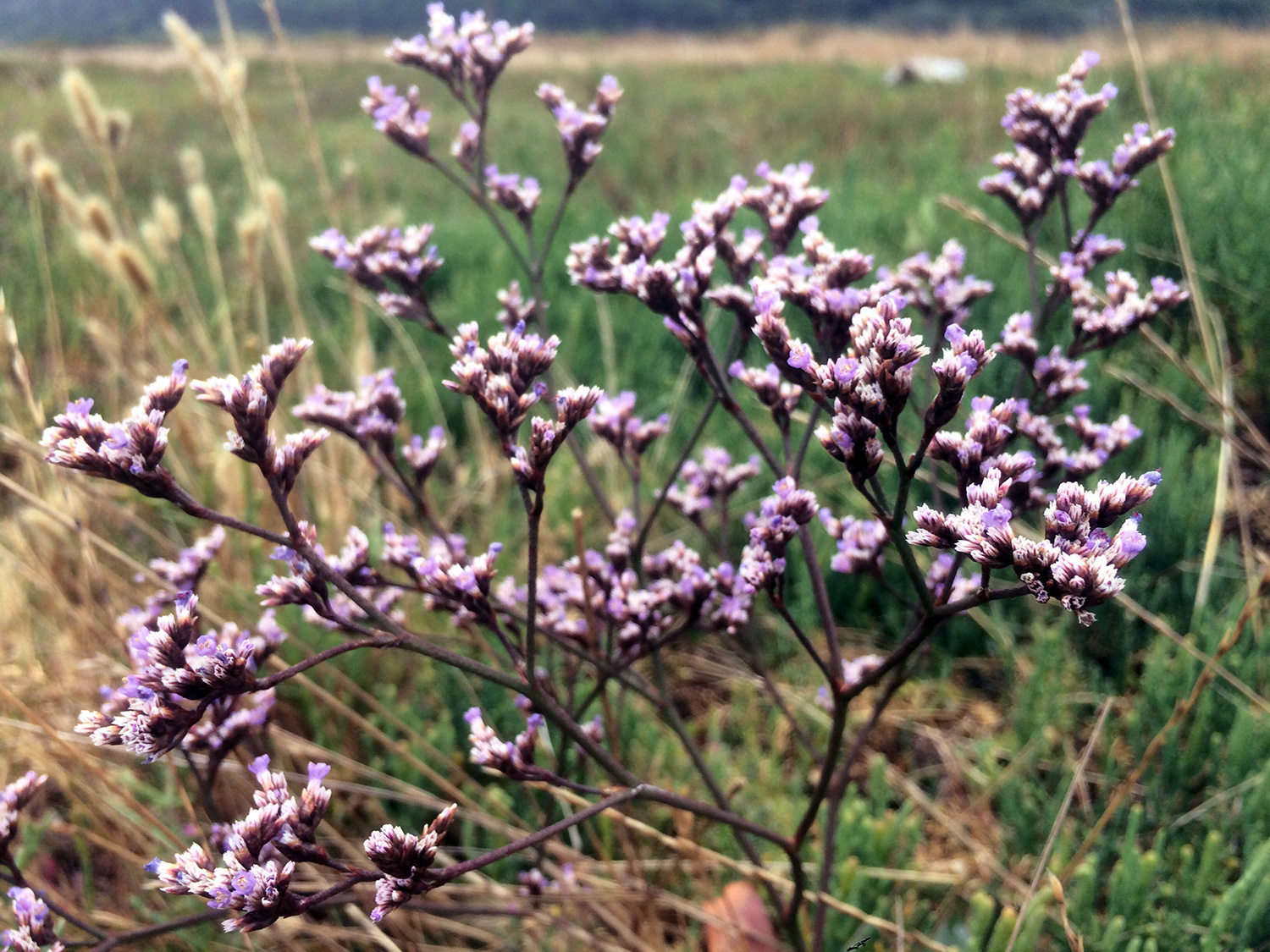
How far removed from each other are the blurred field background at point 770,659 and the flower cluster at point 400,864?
1.84 ft

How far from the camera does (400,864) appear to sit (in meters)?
1.15

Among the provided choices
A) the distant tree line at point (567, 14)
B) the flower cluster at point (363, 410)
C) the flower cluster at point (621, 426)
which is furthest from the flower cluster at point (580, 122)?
the distant tree line at point (567, 14)

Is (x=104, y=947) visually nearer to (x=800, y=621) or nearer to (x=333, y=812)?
(x=333, y=812)

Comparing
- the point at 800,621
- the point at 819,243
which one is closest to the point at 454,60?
the point at 819,243

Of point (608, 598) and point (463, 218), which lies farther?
point (463, 218)

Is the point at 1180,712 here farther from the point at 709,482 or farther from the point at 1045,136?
the point at 1045,136

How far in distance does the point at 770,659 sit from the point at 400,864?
231 cm

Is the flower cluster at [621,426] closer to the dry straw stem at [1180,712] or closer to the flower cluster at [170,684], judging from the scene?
the flower cluster at [170,684]

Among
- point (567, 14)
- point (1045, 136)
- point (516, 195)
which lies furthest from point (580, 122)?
point (567, 14)

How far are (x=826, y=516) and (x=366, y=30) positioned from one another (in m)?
121

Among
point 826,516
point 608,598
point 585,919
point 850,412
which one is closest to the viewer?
point 850,412

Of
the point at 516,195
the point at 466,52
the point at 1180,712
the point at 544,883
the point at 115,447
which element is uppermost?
the point at 466,52

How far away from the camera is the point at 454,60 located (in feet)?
6.97

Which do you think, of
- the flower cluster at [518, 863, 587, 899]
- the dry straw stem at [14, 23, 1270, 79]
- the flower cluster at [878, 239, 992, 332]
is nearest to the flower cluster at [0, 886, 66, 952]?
the flower cluster at [518, 863, 587, 899]
